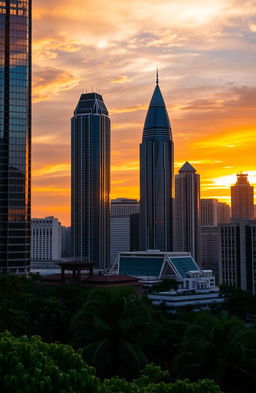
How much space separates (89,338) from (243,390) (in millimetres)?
7656

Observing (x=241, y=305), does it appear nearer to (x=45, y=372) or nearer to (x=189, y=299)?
(x=189, y=299)

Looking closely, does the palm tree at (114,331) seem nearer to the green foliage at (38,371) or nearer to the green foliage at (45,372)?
the green foliage at (45,372)

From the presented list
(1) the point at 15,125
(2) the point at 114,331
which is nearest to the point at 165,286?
(1) the point at 15,125

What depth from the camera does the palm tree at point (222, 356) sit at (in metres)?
28.1

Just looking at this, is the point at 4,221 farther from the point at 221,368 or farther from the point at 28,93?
the point at 221,368

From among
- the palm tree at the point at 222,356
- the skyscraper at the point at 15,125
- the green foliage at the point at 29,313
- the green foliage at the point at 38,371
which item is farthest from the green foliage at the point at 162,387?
the skyscraper at the point at 15,125

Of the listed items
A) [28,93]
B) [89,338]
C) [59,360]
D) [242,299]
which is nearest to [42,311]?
[89,338]

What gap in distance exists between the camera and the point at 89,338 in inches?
1184

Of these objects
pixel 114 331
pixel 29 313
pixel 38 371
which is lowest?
pixel 29 313

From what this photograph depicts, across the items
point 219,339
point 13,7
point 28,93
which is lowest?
point 219,339

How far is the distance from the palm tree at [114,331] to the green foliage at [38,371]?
10.6m

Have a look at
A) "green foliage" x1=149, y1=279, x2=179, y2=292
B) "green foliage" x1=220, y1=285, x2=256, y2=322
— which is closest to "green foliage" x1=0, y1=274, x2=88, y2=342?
"green foliage" x1=220, y1=285, x2=256, y2=322

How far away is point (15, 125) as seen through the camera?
161125 millimetres

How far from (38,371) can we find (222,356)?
1448cm
